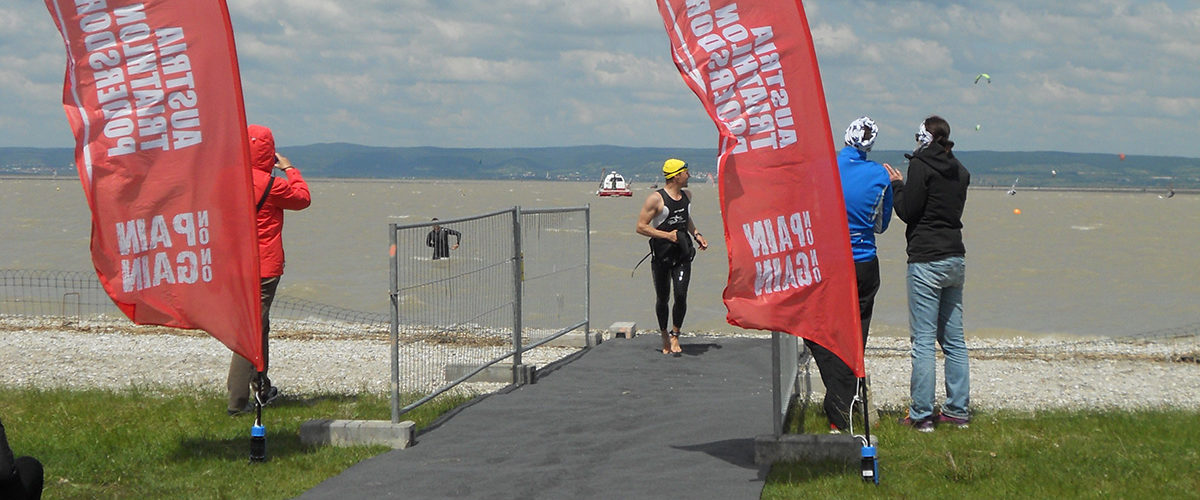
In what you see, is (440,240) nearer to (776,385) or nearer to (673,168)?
(776,385)

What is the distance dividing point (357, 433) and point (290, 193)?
5.85ft

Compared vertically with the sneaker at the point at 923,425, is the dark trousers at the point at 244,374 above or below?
above

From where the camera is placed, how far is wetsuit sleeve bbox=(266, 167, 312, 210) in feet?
27.1

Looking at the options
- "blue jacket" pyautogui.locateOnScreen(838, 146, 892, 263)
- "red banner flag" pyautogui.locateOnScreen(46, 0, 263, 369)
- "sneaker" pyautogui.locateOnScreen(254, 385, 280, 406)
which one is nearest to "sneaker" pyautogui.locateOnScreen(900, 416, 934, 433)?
"blue jacket" pyautogui.locateOnScreen(838, 146, 892, 263)

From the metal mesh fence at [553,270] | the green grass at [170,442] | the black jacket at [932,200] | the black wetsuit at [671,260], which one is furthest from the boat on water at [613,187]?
the black jacket at [932,200]

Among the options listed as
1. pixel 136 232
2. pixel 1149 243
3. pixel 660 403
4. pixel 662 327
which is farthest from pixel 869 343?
pixel 1149 243

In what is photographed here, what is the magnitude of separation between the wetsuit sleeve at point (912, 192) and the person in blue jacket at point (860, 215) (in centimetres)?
7

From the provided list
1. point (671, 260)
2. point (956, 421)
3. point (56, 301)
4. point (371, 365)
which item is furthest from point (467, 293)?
point (56, 301)

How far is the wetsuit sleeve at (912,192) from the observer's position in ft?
24.4

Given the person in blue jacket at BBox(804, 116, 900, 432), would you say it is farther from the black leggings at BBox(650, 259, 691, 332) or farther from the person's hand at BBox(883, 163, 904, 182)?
the black leggings at BBox(650, 259, 691, 332)

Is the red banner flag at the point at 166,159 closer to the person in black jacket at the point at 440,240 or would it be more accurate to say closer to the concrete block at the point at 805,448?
the person in black jacket at the point at 440,240

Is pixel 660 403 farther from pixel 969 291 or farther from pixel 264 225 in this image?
pixel 969 291

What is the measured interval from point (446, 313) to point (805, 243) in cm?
331

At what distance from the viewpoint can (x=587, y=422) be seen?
26.9 ft
